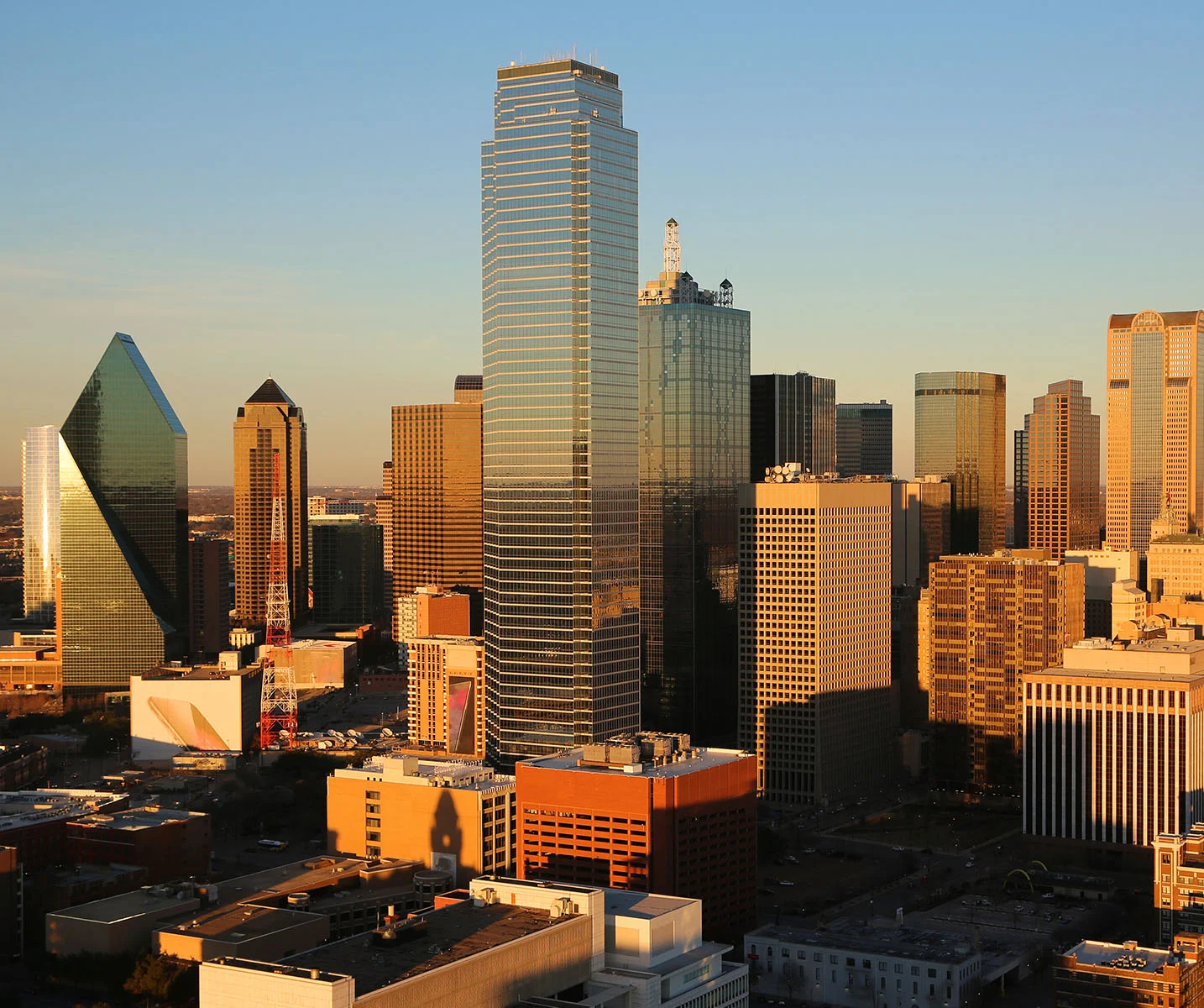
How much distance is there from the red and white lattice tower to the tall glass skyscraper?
43.2 metres

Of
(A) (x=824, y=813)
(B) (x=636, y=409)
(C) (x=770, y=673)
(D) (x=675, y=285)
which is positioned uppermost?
(D) (x=675, y=285)

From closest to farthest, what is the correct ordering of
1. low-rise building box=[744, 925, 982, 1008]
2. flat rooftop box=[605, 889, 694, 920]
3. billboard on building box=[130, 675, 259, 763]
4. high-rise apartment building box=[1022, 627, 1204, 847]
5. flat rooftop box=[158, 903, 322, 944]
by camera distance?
flat rooftop box=[605, 889, 694, 920] < flat rooftop box=[158, 903, 322, 944] < low-rise building box=[744, 925, 982, 1008] < high-rise apartment building box=[1022, 627, 1204, 847] < billboard on building box=[130, 675, 259, 763]

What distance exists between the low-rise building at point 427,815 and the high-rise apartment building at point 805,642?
4232 cm

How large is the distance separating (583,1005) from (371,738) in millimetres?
113093

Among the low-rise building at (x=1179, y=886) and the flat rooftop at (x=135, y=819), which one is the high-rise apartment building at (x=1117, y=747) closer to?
the low-rise building at (x=1179, y=886)

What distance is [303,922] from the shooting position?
91.9 meters

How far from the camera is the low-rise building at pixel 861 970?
323ft

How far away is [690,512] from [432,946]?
105 m

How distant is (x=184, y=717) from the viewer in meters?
174

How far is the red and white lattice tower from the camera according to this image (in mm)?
173125

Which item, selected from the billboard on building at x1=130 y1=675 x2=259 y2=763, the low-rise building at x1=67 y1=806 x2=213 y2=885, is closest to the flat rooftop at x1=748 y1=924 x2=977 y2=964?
the low-rise building at x1=67 y1=806 x2=213 y2=885

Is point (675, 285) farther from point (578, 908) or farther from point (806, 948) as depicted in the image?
point (578, 908)

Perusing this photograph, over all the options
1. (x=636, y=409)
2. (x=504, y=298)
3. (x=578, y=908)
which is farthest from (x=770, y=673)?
(x=578, y=908)

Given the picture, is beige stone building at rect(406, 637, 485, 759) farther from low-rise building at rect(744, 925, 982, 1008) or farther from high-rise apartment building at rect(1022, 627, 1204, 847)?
low-rise building at rect(744, 925, 982, 1008)
